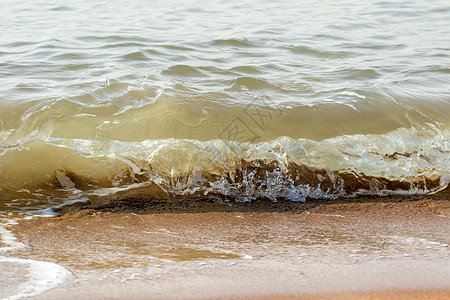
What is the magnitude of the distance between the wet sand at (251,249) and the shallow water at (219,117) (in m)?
0.25

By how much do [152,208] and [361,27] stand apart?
538 cm

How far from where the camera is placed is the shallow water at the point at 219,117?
10.6 feet

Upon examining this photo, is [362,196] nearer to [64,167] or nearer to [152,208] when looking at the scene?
[152,208]

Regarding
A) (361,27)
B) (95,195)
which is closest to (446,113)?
(95,195)

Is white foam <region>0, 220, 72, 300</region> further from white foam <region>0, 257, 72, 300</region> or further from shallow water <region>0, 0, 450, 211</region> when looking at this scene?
shallow water <region>0, 0, 450, 211</region>

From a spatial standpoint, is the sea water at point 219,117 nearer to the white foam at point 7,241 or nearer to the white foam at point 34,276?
the white foam at point 7,241

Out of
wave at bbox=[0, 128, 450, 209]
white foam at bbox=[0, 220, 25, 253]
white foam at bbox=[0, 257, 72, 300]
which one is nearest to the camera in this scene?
white foam at bbox=[0, 257, 72, 300]

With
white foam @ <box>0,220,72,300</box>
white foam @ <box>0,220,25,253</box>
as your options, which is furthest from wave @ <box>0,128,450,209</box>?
white foam @ <box>0,220,72,300</box>

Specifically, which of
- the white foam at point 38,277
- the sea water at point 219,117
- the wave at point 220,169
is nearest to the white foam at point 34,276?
the white foam at point 38,277

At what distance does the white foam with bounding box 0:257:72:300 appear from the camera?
5.66 feet

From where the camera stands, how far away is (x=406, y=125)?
A: 12.2 feet

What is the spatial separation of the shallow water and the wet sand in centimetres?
25

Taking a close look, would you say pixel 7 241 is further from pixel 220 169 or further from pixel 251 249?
pixel 220 169

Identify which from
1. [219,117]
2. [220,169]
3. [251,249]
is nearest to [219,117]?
[219,117]
